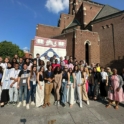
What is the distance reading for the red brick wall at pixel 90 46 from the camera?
18.9 meters

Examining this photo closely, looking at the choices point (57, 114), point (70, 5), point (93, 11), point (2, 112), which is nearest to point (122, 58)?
point (93, 11)

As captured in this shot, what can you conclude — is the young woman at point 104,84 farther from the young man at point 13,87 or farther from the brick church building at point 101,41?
the brick church building at point 101,41

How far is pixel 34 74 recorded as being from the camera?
5402 mm

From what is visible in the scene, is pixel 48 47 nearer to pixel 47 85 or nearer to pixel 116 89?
pixel 47 85

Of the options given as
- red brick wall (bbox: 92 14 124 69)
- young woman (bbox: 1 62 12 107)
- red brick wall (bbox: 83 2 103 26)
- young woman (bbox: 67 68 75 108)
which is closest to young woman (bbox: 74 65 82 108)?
young woman (bbox: 67 68 75 108)

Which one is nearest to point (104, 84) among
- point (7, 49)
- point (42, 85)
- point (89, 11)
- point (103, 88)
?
point (103, 88)

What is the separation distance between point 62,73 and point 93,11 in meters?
25.2

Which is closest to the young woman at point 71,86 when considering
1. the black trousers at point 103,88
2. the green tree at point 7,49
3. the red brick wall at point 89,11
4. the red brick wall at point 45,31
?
the black trousers at point 103,88

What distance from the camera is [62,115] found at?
479cm

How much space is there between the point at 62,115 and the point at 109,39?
60.7ft

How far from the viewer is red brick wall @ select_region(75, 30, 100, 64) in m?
18.9

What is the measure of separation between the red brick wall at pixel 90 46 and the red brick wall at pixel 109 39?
923mm

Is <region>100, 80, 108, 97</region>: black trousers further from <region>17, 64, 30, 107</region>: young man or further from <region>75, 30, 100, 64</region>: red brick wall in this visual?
<region>75, 30, 100, 64</region>: red brick wall

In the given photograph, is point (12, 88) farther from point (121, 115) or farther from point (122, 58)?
point (122, 58)
